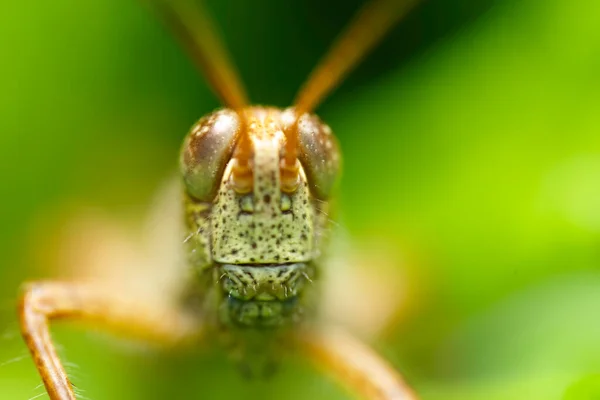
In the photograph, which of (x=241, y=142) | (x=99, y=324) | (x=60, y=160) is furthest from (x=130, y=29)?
(x=241, y=142)

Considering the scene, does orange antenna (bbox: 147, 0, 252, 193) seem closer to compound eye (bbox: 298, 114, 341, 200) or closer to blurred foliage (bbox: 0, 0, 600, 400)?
compound eye (bbox: 298, 114, 341, 200)

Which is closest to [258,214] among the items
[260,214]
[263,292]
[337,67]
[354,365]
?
[260,214]

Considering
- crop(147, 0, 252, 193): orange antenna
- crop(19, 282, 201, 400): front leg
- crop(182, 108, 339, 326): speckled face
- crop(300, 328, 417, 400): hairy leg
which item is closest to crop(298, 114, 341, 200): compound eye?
crop(182, 108, 339, 326): speckled face

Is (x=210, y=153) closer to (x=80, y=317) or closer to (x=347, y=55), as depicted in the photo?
(x=347, y=55)

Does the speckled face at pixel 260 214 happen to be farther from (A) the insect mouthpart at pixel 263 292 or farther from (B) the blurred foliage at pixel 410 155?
(B) the blurred foliage at pixel 410 155

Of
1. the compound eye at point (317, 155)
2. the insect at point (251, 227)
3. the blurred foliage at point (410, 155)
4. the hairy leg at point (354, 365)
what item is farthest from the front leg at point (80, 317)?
the compound eye at point (317, 155)

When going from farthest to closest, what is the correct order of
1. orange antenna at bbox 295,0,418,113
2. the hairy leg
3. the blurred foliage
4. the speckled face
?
the blurred foliage
the hairy leg
orange antenna at bbox 295,0,418,113
the speckled face

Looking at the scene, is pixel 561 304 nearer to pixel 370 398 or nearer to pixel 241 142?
pixel 370 398
